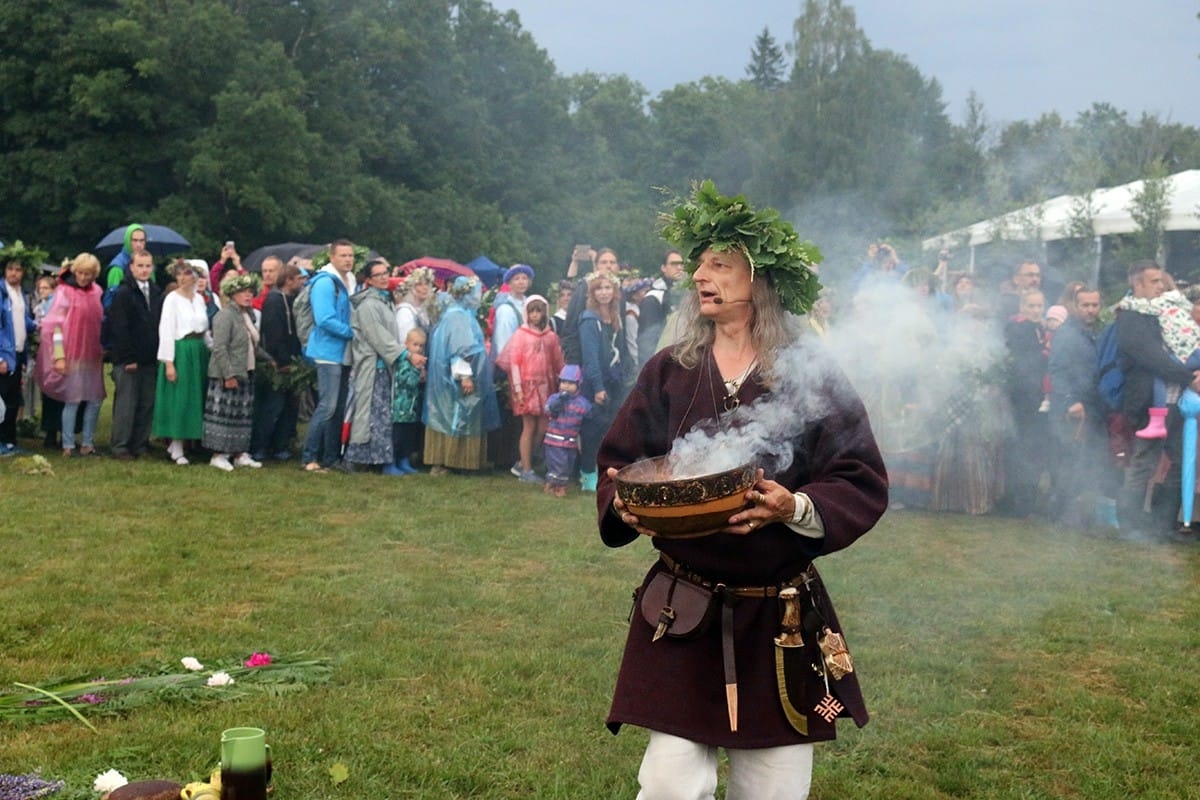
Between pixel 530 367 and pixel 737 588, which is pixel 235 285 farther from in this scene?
pixel 737 588

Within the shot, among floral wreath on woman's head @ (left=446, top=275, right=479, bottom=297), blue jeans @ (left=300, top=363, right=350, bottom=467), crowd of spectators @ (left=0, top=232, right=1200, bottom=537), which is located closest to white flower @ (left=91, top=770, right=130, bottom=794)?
crowd of spectators @ (left=0, top=232, right=1200, bottom=537)

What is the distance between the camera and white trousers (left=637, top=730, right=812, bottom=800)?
10.8 feet

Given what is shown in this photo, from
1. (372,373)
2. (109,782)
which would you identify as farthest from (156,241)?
(109,782)

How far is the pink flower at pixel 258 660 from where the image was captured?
574cm

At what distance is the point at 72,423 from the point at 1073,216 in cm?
1289

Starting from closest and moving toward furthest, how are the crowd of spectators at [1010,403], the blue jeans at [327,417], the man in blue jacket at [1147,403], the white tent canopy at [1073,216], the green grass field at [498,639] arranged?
the green grass field at [498,639], the man in blue jacket at [1147,403], the crowd of spectators at [1010,403], the blue jeans at [327,417], the white tent canopy at [1073,216]

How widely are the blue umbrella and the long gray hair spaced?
7.34m

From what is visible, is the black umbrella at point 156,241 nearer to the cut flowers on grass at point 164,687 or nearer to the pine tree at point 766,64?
the cut flowers on grass at point 164,687

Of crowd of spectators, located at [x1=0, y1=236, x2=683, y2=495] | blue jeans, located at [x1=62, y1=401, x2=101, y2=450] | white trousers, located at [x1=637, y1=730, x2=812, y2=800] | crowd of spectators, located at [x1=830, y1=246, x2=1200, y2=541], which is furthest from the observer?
blue jeans, located at [x1=62, y1=401, x2=101, y2=450]

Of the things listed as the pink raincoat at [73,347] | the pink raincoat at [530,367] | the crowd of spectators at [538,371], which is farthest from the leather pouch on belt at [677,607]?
the pink raincoat at [73,347]

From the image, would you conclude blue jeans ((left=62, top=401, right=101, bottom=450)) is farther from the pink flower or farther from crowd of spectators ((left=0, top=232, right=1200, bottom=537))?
the pink flower

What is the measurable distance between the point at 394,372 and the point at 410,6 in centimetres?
3030

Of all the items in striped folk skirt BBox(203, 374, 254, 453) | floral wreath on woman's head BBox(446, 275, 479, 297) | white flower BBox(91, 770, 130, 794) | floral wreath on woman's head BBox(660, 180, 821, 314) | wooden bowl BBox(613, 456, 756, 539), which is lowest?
white flower BBox(91, 770, 130, 794)

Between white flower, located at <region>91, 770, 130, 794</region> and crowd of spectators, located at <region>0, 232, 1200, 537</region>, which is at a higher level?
crowd of spectators, located at <region>0, 232, 1200, 537</region>
